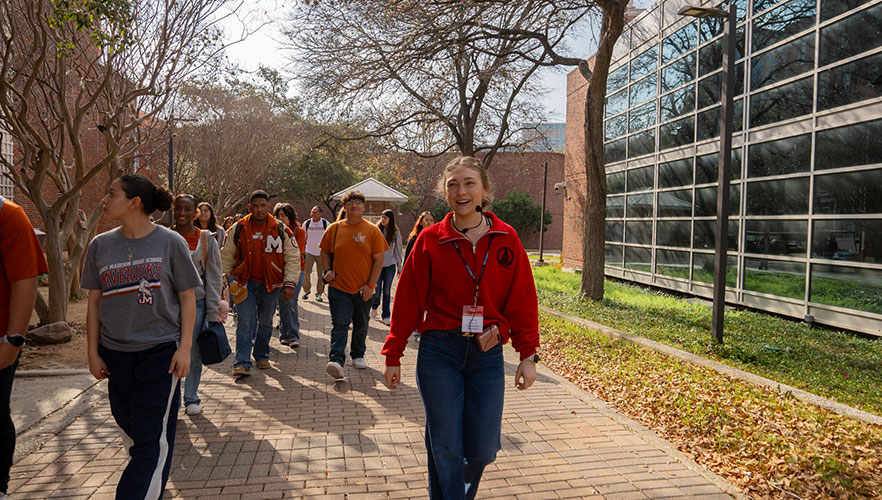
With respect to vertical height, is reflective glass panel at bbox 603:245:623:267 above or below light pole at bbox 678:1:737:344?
below

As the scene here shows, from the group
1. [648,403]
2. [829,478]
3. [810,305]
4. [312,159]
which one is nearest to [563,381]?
[648,403]

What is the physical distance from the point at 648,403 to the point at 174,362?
4308 millimetres

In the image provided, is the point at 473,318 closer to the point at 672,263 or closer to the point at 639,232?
the point at 672,263

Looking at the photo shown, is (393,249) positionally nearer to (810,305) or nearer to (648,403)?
(648,403)

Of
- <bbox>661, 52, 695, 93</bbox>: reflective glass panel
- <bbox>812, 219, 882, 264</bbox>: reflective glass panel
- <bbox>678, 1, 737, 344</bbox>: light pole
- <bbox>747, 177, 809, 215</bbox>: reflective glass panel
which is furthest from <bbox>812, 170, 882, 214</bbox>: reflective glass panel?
<bbox>661, 52, 695, 93</bbox>: reflective glass panel

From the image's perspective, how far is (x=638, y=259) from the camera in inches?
699

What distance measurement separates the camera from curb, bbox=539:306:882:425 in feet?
16.1

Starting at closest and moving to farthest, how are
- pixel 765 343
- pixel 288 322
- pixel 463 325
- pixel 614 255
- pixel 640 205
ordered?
pixel 463 325 < pixel 288 322 < pixel 765 343 < pixel 640 205 < pixel 614 255

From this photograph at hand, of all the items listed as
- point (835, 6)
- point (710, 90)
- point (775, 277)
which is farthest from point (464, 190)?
point (710, 90)

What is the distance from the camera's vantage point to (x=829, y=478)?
3.86 metres

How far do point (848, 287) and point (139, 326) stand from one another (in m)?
10.6

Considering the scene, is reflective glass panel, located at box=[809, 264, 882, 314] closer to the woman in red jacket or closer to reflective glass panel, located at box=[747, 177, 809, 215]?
reflective glass panel, located at box=[747, 177, 809, 215]

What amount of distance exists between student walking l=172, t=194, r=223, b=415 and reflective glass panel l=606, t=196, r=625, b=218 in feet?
52.1


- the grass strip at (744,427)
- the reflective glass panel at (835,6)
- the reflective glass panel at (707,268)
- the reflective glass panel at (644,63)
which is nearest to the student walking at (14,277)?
the grass strip at (744,427)
